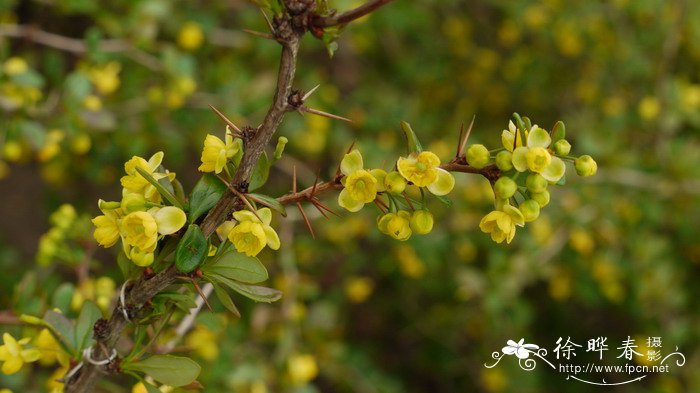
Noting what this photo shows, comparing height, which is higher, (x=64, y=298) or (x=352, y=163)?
(x=352, y=163)

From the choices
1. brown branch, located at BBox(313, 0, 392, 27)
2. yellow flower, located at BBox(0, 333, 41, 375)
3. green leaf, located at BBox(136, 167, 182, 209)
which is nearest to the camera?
brown branch, located at BBox(313, 0, 392, 27)

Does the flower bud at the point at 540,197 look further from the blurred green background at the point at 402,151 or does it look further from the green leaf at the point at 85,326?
the blurred green background at the point at 402,151

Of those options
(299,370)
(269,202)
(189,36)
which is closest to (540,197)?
(269,202)

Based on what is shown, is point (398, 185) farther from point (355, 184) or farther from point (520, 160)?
point (520, 160)

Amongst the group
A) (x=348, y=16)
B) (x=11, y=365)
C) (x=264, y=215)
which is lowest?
(x=11, y=365)

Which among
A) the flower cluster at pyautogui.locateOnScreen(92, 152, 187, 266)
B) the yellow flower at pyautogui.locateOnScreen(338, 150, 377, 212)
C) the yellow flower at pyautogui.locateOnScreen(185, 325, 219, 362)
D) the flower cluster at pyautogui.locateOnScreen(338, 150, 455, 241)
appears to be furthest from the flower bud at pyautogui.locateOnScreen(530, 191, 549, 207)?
the yellow flower at pyautogui.locateOnScreen(185, 325, 219, 362)

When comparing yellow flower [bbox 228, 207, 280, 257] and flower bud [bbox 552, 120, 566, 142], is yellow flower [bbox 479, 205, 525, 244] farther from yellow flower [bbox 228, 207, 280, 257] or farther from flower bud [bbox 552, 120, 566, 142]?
yellow flower [bbox 228, 207, 280, 257]

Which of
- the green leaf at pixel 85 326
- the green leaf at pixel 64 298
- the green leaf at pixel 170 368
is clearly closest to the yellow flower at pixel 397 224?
the green leaf at pixel 170 368
